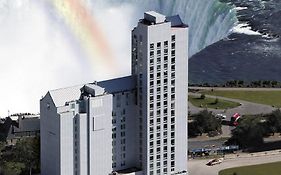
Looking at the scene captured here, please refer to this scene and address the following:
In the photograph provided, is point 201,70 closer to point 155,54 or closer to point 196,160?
point 196,160

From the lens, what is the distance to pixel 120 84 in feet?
228

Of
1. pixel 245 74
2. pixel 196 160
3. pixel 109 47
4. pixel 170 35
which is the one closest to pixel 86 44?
pixel 109 47

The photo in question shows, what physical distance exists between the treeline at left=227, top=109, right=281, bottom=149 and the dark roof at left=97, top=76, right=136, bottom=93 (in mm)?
11647

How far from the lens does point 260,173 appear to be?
248ft

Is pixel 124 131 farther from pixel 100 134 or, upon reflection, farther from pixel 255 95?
pixel 255 95

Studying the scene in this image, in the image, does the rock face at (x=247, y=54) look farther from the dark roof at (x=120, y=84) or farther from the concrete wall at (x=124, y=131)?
the dark roof at (x=120, y=84)

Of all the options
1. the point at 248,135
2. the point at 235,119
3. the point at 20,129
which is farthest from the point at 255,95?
the point at 20,129

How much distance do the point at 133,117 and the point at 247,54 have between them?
30882 millimetres

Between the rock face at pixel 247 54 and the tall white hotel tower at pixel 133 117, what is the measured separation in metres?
23.2

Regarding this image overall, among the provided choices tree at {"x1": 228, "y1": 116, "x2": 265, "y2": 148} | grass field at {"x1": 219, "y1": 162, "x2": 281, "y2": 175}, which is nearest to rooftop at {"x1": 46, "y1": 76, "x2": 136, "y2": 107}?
grass field at {"x1": 219, "y1": 162, "x2": 281, "y2": 175}

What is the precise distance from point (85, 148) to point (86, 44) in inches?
994

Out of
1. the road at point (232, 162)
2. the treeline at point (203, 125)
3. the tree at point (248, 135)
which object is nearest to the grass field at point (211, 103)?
the treeline at point (203, 125)

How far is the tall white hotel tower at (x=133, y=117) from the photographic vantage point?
67812 mm

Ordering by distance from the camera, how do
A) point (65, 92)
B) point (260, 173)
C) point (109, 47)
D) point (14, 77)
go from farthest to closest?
point (109, 47), point (14, 77), point (260, 173), point (65, 92)
